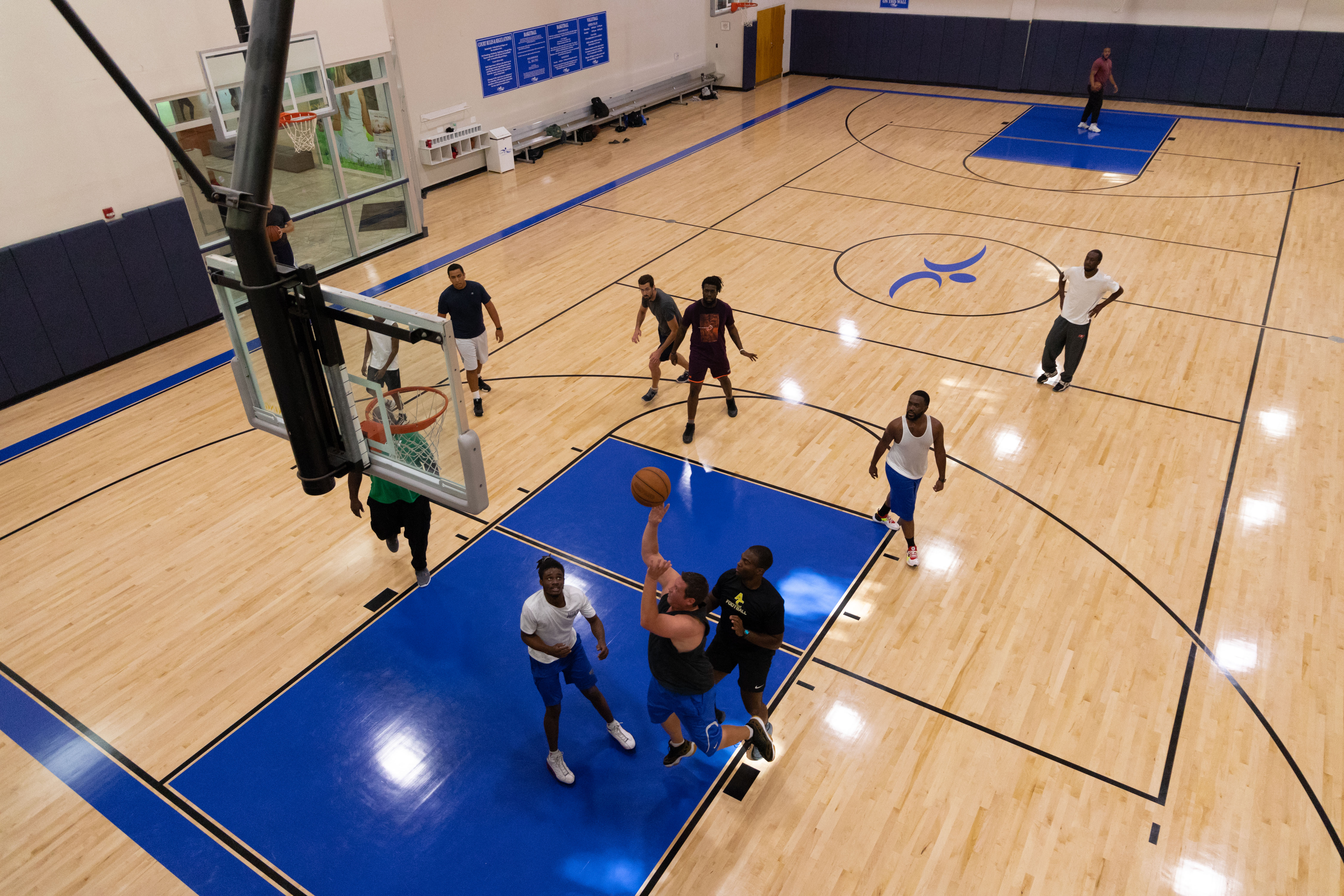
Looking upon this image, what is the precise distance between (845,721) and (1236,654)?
2939mm

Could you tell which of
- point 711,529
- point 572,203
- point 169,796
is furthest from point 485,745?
point 572,203

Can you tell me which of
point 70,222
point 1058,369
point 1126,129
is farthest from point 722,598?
point 1126,129

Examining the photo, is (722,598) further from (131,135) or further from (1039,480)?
(131,135)

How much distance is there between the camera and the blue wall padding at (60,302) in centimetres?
948

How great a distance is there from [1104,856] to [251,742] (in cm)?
535

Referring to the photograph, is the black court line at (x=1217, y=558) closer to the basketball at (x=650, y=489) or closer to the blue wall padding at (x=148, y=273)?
the basketball at (x=650, y=489)

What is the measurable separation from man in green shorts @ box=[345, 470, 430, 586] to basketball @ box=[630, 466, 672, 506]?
2156 millimetres

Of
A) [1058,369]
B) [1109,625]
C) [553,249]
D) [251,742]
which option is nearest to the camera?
[251,742]

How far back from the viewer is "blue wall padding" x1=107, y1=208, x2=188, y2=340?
10.3 metres

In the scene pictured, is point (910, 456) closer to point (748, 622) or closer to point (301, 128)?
point (748, 622)

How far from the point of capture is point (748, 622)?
483cm

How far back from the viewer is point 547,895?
4.77 meters

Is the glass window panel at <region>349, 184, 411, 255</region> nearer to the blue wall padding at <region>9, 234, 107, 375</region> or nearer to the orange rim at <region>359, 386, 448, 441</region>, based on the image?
the blue wall padding at <region>9, 234, 107, 375</region>

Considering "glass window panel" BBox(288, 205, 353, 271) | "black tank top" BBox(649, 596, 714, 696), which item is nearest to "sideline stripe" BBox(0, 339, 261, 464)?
"glass window panel" BBox(288, 205, 353, 271)
